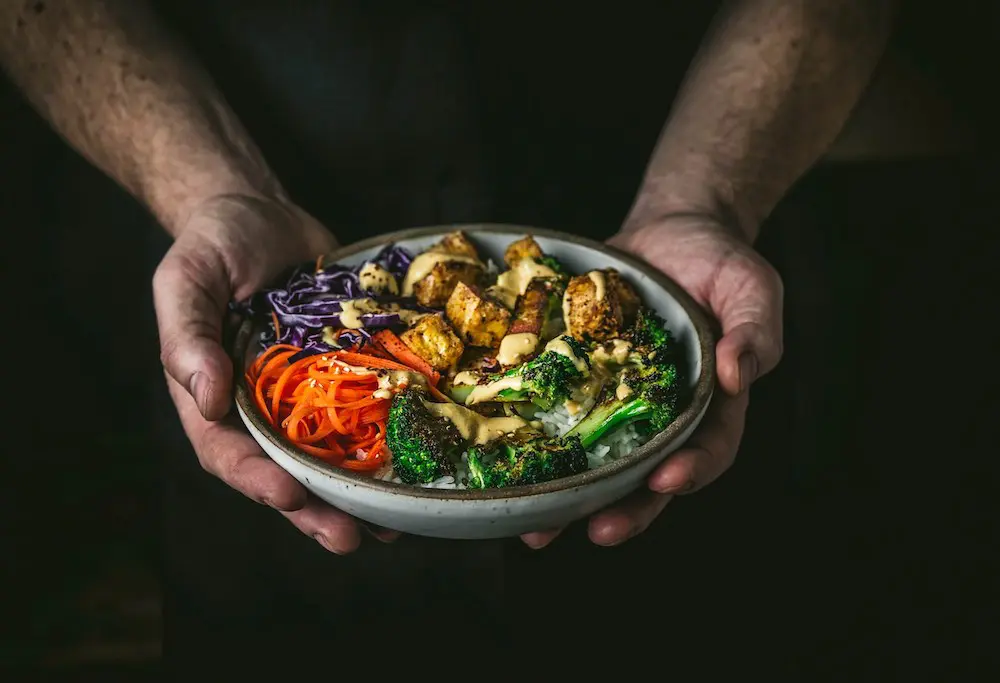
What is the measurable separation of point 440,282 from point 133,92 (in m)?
1.57

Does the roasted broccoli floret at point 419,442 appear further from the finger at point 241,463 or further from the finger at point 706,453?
the finger at point 706,453

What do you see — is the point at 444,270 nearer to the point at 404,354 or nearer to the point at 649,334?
the point at 404,354

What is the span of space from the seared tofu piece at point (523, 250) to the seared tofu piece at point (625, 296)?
0.28 meters

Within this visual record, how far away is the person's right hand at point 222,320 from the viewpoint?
8.24 ft

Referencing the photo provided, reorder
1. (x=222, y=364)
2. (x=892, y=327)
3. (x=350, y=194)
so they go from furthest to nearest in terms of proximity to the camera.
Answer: (x=892, y=327)
(x=350, y=194)
(x=222, y=364)

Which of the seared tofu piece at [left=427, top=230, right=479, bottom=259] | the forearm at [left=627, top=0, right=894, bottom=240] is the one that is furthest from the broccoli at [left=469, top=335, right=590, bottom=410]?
the forearm at [left=627, top=0, right=894, bottom=240]

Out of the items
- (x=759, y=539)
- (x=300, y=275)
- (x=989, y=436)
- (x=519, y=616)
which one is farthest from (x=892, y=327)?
(x=300, y=275)

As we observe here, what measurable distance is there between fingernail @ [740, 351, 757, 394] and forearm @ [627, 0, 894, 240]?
42.3 inches

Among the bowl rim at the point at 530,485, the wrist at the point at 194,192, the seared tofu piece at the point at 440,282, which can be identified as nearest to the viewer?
the bowl rim at the point at 530,485

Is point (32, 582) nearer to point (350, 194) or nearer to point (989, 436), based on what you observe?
point (350, 194)

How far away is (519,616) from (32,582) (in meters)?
2.51

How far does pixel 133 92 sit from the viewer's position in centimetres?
360

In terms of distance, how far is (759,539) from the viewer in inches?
161

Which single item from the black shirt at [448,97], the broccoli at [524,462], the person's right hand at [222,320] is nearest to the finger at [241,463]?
the person's right hand at [222,320]
